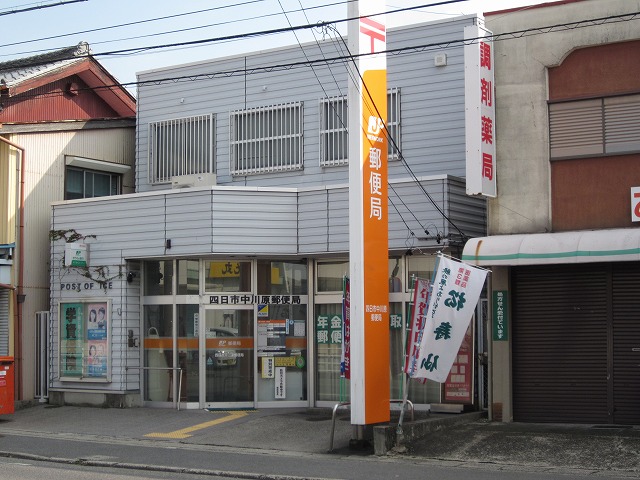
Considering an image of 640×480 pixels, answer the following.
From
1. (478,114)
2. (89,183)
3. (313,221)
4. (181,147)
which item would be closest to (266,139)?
(181,147)

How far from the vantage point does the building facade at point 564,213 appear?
614 inches

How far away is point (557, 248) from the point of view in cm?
1517

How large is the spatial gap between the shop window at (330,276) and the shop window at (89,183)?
708 centimetres

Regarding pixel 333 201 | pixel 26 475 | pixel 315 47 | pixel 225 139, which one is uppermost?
pixel 315 47

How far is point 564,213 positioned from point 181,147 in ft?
35.6

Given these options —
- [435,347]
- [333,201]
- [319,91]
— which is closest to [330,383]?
[333,201]

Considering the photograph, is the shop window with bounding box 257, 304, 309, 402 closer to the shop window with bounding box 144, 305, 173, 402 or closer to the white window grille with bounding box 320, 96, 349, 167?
the shop window with bounding box 144, 305, 173, 402

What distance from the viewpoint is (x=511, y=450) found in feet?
45.6

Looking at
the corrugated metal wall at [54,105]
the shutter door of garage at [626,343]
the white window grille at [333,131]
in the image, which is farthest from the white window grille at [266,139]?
the shutter door of garage at [626,343]

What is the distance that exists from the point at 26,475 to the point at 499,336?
8511 millimetres

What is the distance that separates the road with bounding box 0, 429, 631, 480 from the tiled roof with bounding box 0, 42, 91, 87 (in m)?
10.2

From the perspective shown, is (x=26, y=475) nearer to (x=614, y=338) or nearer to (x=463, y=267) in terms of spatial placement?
(x=463, y=267)

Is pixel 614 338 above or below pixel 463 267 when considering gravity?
below

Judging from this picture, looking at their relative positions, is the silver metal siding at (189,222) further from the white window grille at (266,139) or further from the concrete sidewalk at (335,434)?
the concrete sidewalk at (335,434)
